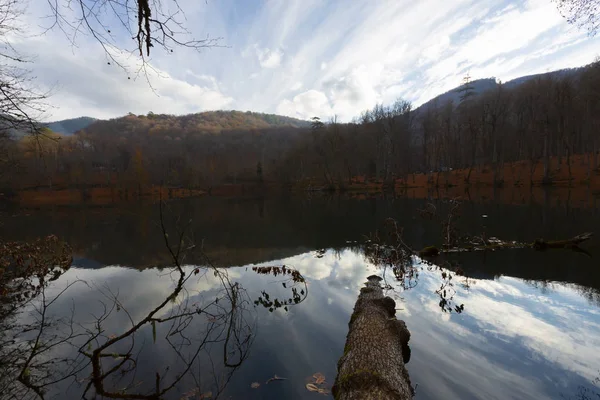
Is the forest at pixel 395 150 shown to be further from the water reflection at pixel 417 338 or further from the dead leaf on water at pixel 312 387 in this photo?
the dead leaf on water at pixel 312 387

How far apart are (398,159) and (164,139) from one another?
109m

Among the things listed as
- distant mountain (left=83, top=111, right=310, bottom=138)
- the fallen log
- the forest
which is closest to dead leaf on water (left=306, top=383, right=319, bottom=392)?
the forest

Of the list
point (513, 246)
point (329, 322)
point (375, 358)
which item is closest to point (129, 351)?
point (329, 322)

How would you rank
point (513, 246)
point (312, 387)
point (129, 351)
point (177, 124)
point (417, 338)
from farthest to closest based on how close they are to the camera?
point (177, 124), point (513, 246), point (417, 338), point (129, 351), point (312, 387)

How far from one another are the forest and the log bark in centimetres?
681

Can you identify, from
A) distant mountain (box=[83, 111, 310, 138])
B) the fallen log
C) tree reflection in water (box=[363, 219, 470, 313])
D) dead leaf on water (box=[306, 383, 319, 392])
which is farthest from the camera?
distant mountain (box=[83, 111, 310, 138])

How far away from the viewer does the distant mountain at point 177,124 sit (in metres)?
140

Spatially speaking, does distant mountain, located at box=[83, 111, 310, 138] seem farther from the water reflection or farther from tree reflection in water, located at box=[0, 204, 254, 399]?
the water reflection

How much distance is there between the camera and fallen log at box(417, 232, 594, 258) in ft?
33.7

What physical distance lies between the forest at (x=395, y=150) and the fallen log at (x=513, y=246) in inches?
466

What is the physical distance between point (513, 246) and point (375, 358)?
10.0 m

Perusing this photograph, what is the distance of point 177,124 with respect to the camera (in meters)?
163

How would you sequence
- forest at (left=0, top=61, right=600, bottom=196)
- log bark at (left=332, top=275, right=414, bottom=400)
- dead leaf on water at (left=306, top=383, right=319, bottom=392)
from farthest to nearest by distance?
forest at (left=0, top=61, right=600, bottom=196)
dead leaf on water at (left=306, top=383, right=319, bottom=392)
log bark at (left=332, top=275, right=414, bottom=400)

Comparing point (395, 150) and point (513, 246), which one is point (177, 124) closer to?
point (395, 150)
